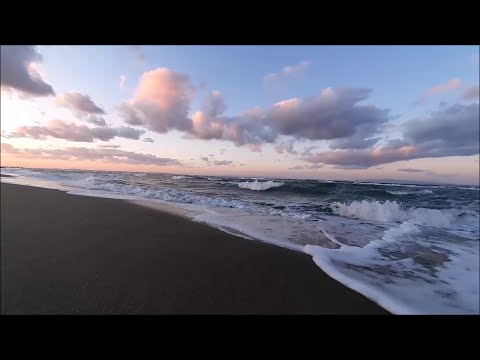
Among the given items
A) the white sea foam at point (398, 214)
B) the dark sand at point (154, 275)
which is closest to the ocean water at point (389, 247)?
the white sea foam at point (398, 214)

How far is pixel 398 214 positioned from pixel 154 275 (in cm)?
772

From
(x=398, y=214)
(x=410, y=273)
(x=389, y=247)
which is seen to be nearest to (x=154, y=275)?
(x=410, y=273)

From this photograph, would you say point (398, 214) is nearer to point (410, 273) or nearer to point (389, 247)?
point (389, 247)

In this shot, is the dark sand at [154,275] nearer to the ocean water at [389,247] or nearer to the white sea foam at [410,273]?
the white sea foam at [410,273]

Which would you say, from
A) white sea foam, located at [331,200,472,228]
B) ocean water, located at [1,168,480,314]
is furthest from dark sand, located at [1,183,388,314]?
white sea foam, located at [331,200,472,228]

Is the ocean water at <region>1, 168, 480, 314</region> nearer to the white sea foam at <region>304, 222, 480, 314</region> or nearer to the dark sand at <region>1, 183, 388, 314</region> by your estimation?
the white sea foam at <region>304, 222, 480, 314</region>

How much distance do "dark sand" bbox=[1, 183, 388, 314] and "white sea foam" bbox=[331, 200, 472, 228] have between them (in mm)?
4829

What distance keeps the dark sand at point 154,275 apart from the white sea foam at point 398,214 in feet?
15.8

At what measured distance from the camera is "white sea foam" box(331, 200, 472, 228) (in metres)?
6.57

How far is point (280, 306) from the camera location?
2.20m

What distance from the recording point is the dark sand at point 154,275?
213 centimetres
